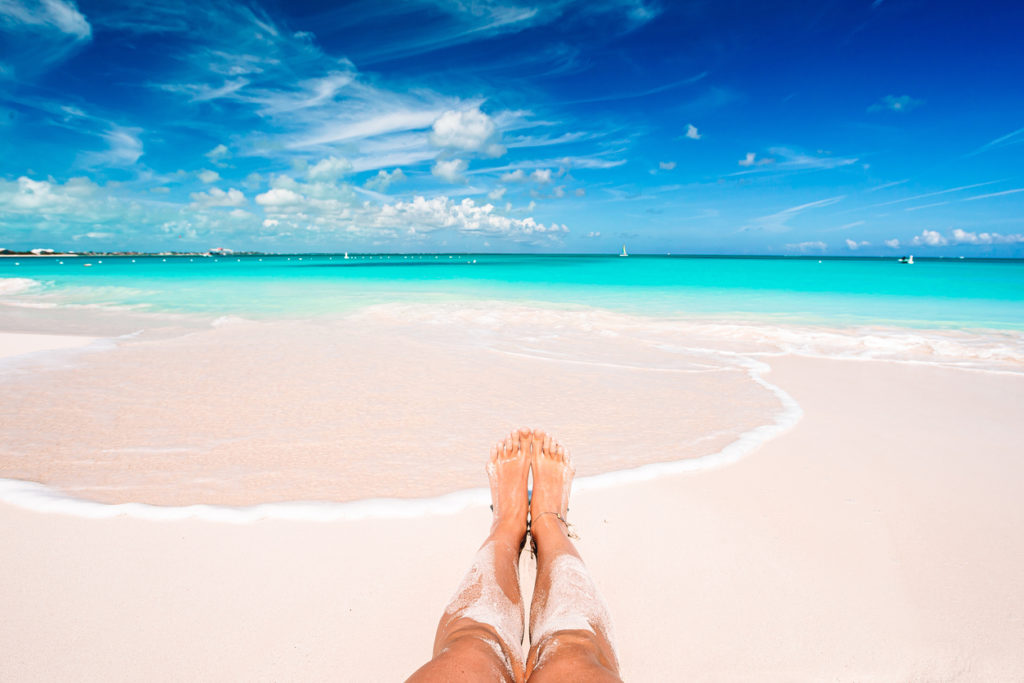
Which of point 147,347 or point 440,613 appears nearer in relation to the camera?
point 440,613

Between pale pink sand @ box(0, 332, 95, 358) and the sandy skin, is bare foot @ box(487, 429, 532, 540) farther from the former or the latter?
pale pink sand @ box(0, 332, 95, 358)

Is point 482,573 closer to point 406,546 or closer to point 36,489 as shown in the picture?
point 406,546

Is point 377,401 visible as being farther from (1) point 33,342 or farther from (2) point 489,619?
(1) point 33,342

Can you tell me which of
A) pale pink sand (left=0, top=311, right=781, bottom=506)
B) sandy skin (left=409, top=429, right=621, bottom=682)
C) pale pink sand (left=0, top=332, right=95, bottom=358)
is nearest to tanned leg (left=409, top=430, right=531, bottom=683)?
sandy skin (left=409, top=429, right=621, bottom=682)

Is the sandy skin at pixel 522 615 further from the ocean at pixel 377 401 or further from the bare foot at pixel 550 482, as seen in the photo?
the ocean at pixel 377 401

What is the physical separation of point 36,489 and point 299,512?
5.64 feet

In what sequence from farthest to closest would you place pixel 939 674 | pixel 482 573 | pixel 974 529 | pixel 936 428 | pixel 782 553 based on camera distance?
pixel 936 428, pixel 974 529, pixel 782 553, pixel 482 573, pixel 939 674

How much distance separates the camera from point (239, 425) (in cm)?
423

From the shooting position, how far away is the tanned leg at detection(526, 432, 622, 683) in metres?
1.55

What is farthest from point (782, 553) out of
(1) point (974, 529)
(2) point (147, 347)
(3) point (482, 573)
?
(2) point (147, 347)

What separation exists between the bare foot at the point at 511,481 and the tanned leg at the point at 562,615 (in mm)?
95

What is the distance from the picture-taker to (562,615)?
183 cm

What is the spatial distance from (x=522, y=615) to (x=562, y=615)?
244 millimetres

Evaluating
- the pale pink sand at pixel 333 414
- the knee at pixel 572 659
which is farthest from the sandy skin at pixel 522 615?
the pale pink sand at pixel 333 414
